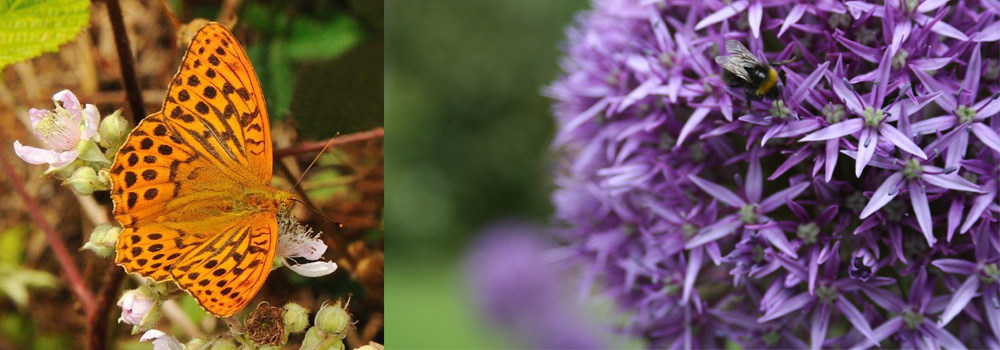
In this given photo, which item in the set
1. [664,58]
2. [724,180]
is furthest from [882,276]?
[664,58]

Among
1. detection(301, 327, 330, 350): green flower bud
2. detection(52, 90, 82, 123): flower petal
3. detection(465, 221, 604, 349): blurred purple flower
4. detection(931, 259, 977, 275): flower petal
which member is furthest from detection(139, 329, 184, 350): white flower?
detection(465, 221, 604, 349): blurred purple flower

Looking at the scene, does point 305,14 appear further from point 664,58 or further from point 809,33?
point 809,33

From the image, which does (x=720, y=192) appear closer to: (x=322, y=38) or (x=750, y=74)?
(x=750, y=74)

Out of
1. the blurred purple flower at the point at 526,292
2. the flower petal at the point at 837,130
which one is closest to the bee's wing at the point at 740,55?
the flower petal at the point at 837,130

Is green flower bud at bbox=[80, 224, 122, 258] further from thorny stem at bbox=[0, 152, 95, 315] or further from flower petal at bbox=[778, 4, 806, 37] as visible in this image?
flower petal at bbox=[778, 4, 806, 37]

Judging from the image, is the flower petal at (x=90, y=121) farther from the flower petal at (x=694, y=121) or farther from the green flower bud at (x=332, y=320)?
the flower petal at (x=694, y=121)

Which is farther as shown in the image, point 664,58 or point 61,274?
point 664,58

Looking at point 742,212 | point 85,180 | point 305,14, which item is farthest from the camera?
point 742,212
